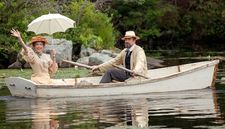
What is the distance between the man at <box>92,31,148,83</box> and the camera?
17.2 m

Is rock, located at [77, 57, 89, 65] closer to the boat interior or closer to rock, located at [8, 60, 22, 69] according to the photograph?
rock, located at [8, 60, 22, 69]

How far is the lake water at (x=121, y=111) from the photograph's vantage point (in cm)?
1148

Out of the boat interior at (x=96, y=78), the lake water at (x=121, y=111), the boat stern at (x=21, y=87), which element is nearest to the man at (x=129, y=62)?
the boat interior at (x=96, y=78)

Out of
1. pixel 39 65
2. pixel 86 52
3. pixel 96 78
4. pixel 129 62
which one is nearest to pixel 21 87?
pixel 39 65

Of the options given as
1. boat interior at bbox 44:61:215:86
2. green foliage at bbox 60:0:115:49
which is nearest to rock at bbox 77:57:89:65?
green foliage at bbox 60:0:115:49

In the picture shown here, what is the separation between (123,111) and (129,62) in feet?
13.9

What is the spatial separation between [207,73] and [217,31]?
128ft

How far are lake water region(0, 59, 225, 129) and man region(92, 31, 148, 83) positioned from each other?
79 centimetres

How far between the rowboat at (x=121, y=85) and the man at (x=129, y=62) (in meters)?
0.32

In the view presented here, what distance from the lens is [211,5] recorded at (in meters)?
55.9

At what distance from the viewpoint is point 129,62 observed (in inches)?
692

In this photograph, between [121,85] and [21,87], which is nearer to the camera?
[121,85]

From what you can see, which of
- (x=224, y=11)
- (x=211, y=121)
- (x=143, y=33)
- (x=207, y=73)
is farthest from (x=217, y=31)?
(x=211, y=121)

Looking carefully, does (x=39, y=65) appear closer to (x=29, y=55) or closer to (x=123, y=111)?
(x=29, y=55)
